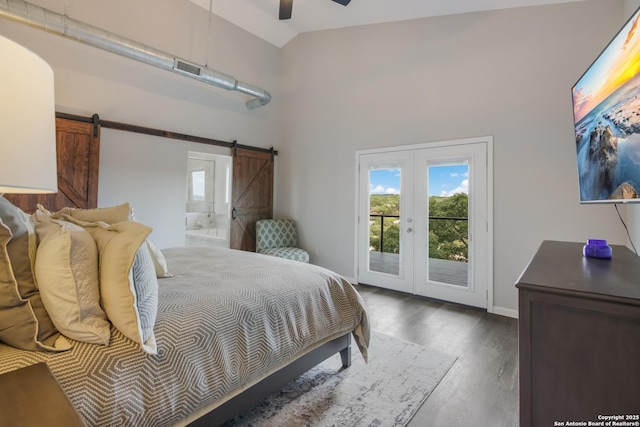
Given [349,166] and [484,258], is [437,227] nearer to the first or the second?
[484,258]

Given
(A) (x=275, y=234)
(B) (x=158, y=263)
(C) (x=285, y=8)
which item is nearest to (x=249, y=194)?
(A) (x=275, y=234)

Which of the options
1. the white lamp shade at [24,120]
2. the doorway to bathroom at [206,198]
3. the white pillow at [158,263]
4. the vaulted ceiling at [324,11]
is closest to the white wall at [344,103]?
the vaulted ceiling at [324,11]

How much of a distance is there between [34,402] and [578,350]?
1.43 m

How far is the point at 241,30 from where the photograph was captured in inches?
196

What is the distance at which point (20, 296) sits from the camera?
965mm

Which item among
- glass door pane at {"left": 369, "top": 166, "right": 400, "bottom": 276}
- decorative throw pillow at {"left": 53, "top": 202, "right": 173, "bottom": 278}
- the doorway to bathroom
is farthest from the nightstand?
the doorway to bathroom

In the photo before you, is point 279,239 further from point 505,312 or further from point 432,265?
point 505,312

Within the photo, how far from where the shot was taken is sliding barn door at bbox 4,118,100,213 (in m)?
3.36

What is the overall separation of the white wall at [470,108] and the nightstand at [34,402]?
378 cm

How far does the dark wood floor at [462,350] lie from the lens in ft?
5.93

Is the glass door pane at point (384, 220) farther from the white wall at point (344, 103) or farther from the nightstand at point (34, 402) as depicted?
the nightstand at point (34, 402)

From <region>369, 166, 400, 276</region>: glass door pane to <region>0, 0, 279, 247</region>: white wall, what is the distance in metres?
2.35

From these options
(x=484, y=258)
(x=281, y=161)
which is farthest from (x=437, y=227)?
(x=281, y=161)

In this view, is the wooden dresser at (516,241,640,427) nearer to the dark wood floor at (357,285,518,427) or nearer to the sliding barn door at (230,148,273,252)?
the dark wood floor at (357,285,518,427)
